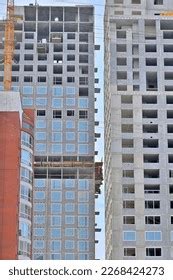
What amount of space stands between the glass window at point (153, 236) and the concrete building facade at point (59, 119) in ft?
121

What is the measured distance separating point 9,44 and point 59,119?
2559 cm

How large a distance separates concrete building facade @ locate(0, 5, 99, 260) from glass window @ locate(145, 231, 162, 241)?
36.8 m

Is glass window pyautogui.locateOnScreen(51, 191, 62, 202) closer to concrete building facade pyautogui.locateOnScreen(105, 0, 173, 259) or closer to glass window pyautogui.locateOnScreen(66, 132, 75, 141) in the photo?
glass window pyautogui.locateOnScreen(66, 132, 75, 141)

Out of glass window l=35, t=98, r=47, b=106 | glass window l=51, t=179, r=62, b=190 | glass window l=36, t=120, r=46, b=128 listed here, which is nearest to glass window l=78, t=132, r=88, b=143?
glass window l=36, t=120, r=46, b=128

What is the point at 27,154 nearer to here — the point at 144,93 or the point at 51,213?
the point at 144,93

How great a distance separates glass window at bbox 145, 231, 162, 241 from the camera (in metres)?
116

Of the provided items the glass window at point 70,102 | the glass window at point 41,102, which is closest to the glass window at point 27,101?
the glass window at point 41,102

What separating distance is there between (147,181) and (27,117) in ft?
101

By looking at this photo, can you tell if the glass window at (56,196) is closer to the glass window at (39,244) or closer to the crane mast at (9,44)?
the glass window at (39,244)

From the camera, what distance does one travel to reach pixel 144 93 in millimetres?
131875

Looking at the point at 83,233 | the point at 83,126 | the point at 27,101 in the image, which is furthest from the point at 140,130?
the point at 27,101

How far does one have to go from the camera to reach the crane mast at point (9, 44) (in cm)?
14350

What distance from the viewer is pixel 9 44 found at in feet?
492

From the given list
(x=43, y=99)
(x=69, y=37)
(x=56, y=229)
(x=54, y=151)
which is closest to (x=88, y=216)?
(x=56, y=229)
